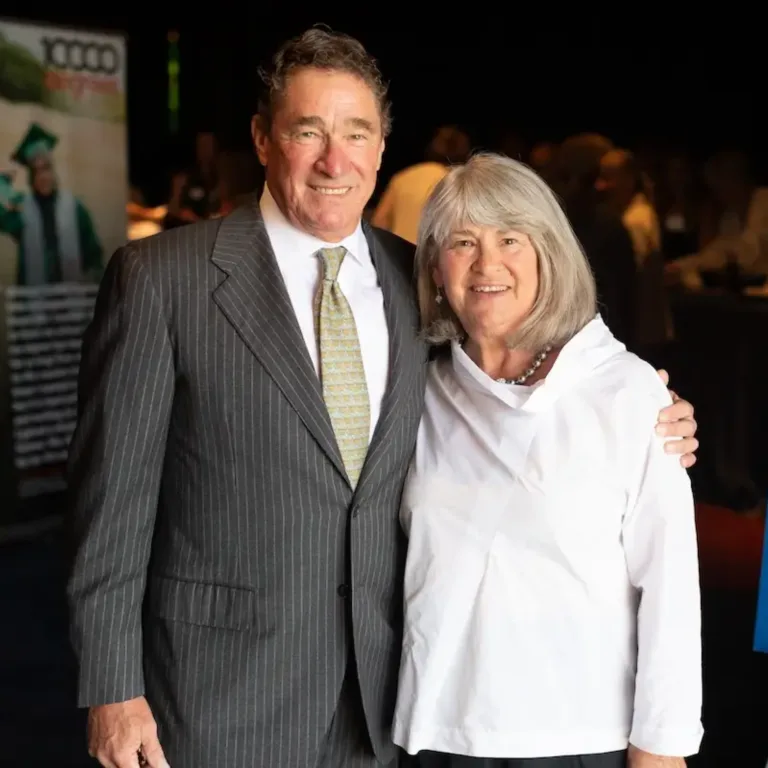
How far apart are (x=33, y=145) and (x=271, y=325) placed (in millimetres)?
4185

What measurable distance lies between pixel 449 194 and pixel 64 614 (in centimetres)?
359

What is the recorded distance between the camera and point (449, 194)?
2.13 metres

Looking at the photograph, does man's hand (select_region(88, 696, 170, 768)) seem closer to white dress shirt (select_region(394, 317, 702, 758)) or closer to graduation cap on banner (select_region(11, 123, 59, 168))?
white dress shirt (select_region(394, 317, 702, 758))

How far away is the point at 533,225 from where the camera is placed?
208 cm

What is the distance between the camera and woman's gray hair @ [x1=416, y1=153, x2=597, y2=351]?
208cm

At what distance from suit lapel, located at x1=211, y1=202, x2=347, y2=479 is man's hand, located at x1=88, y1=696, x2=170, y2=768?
1.90ft

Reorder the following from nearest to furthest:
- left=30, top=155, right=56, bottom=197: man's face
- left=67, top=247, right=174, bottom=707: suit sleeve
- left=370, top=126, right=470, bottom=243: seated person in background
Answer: left=67, top=247, right=174, bottom=707: suit sleeve
left=30, top=155, right=56, bottom=197: man's face
left=370, top=126, right=470, bottom=243: seated person in background

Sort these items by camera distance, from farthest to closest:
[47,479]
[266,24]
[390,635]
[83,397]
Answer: [266,24] → [47,479] → [390,635] → [83,397]

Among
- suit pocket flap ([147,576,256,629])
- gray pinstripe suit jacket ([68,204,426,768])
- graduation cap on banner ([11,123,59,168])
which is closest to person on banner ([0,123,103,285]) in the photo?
graduation cap on banner ([11,123,59,168])

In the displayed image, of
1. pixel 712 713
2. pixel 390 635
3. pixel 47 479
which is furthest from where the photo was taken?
pixel 47 479

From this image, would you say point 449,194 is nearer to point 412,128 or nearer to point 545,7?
point 545,7

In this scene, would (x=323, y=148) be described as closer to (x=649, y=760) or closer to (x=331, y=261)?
(x=331, y=261)

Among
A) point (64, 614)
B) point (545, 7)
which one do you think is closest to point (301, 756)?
point (64, 614)

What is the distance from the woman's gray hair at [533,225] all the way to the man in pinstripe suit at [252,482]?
0.60 ft
